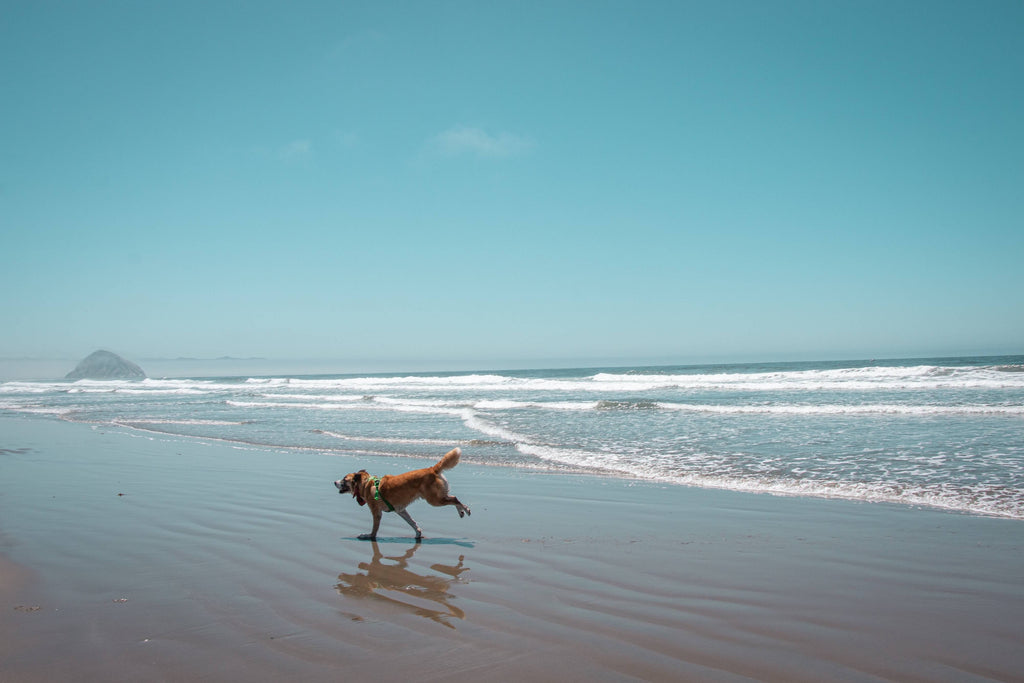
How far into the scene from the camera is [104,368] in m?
110

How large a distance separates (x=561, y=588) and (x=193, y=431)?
17437mm

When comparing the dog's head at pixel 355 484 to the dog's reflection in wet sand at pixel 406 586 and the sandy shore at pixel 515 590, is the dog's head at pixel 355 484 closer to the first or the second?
the sandy shore at pixel 515 590

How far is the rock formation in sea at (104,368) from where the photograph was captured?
357 feet

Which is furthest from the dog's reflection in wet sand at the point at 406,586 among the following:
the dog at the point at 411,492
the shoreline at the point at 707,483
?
the shoreline at the point at 707,483

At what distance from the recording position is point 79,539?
6449mm

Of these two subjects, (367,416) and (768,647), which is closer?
(768,647)

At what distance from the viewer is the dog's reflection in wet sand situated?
4.46 metres

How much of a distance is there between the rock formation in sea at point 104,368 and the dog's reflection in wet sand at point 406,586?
12166cm

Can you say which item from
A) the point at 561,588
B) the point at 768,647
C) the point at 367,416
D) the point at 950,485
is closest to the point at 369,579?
the point at 561,588

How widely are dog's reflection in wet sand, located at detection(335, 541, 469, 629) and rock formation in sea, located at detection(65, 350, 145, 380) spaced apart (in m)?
122

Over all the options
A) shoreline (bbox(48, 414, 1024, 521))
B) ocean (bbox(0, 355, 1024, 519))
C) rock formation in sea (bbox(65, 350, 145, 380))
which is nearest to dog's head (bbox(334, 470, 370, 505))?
shoreline (bbox(48, 414, 1024, 521))

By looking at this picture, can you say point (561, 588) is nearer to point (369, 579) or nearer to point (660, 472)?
point (369, 579)

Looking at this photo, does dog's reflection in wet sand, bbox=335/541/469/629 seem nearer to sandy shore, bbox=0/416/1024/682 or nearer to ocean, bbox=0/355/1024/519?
sandy shore, bbox=0/416/1024/682

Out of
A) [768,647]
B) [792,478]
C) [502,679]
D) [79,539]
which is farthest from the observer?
[792,478]
